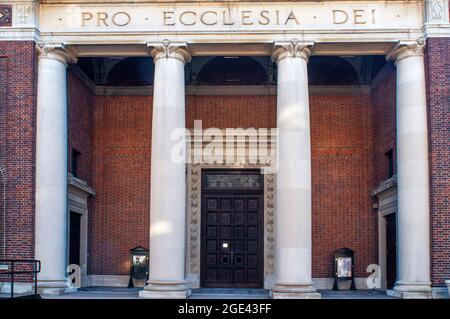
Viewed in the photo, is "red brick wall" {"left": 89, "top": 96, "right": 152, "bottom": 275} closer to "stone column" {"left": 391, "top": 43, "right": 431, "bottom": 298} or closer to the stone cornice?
the stone cornice

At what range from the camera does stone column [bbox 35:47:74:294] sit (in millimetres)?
23375

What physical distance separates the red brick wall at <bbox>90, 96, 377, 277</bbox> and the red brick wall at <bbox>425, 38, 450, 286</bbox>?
633 centimetres

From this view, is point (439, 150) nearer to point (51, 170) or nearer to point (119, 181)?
point (51, 170)

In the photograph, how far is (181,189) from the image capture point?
2353 centimetres

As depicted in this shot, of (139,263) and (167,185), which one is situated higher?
(167,185)

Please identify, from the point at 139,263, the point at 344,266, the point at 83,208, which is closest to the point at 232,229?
the point at 139,263

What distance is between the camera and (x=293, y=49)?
77.6 feet

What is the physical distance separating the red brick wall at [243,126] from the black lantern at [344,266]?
49 cm

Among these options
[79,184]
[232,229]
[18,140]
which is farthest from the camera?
[232,229]

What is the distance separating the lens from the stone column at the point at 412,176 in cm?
2286

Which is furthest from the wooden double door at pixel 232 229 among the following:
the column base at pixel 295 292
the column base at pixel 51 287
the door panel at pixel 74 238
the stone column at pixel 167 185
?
the column base at pixel 51 287

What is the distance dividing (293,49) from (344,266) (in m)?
9.07

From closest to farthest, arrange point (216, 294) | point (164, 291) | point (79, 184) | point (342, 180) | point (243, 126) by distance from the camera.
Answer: point (164, 291) → point (216, 294) → point (79, 184) → point (342, 180) → point (243, 126)
